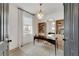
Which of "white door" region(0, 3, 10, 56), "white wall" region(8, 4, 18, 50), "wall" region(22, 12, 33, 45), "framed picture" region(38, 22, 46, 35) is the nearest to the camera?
"white door" region(0, 3, 10, 56)

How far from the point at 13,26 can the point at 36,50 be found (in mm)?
508

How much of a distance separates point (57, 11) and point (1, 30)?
2.93 ft

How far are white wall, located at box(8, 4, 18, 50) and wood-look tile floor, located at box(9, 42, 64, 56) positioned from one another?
122mm

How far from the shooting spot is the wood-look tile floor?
4.60 feet

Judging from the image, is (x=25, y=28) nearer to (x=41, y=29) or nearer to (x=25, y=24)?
(x=25, y=24)

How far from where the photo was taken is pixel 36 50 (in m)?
1.51

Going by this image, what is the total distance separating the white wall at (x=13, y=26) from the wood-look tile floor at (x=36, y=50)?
0.12m

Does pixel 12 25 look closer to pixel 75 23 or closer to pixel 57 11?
pixel 57 11

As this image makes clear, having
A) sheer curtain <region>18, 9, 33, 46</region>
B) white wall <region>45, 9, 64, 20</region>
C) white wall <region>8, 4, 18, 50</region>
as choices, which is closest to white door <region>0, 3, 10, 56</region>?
white wall <region>8, 4, 18, 50</region>

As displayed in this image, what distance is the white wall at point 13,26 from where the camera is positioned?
4.66 ft

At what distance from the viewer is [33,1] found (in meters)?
1.35

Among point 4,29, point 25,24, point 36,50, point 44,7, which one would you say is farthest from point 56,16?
point 4,29

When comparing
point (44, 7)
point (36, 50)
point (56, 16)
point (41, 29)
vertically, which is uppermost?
point (44, 7)

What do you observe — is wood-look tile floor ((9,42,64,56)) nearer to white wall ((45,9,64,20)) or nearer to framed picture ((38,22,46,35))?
framed picture ((38,22,46,35))
